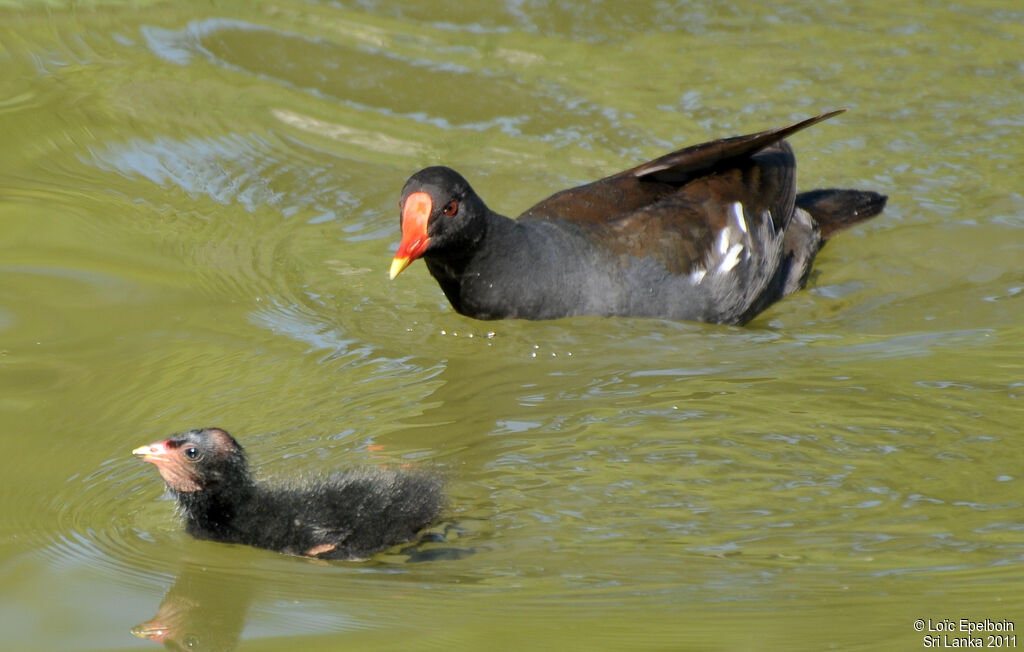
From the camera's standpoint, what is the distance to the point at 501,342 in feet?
17.7

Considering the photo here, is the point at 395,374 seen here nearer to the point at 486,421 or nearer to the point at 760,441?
the point at 486,421

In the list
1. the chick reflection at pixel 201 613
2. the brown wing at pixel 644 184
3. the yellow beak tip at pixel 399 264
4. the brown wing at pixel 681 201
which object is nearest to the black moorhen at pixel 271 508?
the chick reflection at pixel 201 613

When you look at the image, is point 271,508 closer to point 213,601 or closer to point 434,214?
point 213,601

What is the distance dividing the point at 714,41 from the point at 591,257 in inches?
128

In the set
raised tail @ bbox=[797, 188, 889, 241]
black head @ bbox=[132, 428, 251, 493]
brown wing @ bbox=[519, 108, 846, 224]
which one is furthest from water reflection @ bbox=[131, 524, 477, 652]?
raised tail @ bbox=[797, 188, 889, 241]

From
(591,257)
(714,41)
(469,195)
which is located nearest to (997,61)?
(714,41)

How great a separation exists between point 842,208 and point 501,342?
214 cm

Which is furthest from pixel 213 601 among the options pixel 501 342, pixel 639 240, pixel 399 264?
pixel 639 240

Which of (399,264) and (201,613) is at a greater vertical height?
(399,264)

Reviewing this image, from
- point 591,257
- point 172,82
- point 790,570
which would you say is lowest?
point 790,570

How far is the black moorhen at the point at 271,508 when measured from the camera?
3.68m

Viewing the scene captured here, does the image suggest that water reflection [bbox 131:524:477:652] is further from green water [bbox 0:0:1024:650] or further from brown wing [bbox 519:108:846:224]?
brown wing [bbox 519:108:846:224]

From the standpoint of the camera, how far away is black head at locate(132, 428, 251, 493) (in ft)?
12.0

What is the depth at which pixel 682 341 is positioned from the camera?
543 cm
